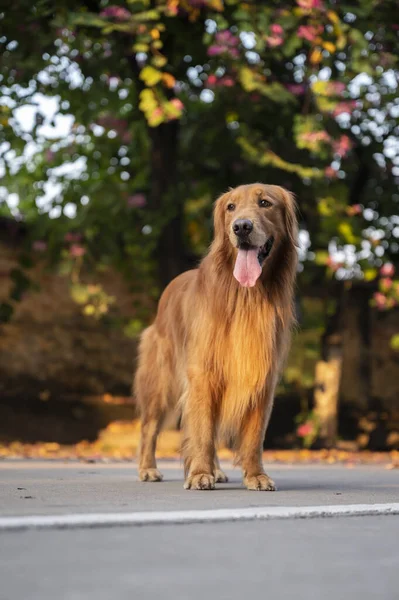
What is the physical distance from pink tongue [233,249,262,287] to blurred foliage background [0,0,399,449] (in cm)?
374

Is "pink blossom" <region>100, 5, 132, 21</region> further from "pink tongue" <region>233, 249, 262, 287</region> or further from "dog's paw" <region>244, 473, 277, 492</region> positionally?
"dog's paw" <region>244, 473, 277, 492</region>

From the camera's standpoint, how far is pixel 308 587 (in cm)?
279

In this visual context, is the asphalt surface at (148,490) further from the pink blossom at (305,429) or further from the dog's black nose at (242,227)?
the pink blossom at (305,429)

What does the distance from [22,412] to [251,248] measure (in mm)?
6809

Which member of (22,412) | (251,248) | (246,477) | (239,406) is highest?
(251,248)

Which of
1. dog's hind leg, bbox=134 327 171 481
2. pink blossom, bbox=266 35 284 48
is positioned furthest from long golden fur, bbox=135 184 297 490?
pink blossom, bbox=266 35 284 48

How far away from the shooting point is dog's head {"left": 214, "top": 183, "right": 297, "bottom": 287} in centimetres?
575

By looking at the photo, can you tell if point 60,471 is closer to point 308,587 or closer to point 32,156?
point 308,587

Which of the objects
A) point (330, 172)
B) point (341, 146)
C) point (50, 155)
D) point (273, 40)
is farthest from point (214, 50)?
point (50, 155)

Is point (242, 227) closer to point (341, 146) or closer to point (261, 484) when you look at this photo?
point (261, 484)

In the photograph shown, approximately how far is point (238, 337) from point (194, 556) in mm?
2745

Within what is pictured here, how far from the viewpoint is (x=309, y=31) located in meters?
9.69

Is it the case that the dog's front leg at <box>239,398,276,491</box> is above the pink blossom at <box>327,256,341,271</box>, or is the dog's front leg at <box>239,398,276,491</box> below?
above

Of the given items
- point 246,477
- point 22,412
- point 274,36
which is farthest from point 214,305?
point 22,412
